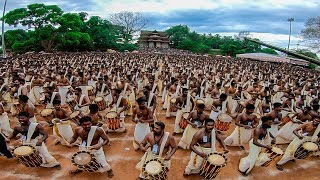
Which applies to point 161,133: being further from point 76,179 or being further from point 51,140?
point 51,140

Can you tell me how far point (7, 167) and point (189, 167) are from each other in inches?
152

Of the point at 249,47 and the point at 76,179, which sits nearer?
the point at 76,179

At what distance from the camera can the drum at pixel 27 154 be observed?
205 inches

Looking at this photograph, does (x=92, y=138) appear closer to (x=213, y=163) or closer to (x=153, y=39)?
(x=213, y=163)

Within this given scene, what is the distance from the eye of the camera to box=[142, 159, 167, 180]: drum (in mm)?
4789

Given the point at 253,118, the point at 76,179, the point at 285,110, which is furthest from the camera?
the point at 285,110

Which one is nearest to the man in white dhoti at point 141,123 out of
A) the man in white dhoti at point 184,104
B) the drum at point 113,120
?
the drum at point 113,120

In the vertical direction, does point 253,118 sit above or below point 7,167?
above

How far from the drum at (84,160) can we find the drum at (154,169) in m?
1.02

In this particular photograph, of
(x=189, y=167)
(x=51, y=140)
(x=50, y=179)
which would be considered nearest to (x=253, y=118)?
(x=189, y=167)

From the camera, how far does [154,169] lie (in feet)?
15.8

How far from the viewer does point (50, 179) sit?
18.8 feet

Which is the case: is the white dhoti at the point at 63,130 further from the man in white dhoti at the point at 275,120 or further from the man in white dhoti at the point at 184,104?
the man in white dhoti at the point at 275,120

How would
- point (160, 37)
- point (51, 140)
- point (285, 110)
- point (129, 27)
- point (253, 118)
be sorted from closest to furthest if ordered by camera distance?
point (253, 118), point (51, 140), point (285, 110), point (160, 37), point (129, 27)
